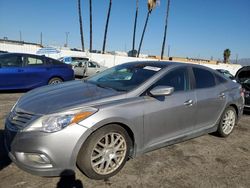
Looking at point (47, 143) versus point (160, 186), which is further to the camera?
point (160, 186)

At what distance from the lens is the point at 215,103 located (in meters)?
4.66

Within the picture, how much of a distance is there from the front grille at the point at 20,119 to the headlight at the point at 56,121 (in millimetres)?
117

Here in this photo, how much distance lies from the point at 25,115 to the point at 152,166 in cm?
182

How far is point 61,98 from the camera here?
11.0 ft

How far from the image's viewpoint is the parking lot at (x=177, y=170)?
3.12 meters

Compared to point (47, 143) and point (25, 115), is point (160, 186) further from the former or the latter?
point (25, 115)

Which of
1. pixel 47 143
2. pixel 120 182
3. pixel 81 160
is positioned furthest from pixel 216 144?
pixel 47 143

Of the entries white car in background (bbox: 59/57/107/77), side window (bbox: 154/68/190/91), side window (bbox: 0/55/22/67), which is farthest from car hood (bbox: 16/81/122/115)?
white car in background (bbox: 59/57/107/77)

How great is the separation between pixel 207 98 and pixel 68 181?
2656 millimetres

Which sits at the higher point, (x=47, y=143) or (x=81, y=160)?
(x=47, y=143)

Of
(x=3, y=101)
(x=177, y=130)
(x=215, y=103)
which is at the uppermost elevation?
(x=215, y=103)

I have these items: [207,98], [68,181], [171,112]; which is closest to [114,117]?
[68,181]

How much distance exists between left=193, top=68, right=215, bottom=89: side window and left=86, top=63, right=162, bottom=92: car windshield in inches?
32.1

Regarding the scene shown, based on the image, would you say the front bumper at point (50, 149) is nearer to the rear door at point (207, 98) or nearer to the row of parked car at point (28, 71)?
the rear door at point (207, 98)
